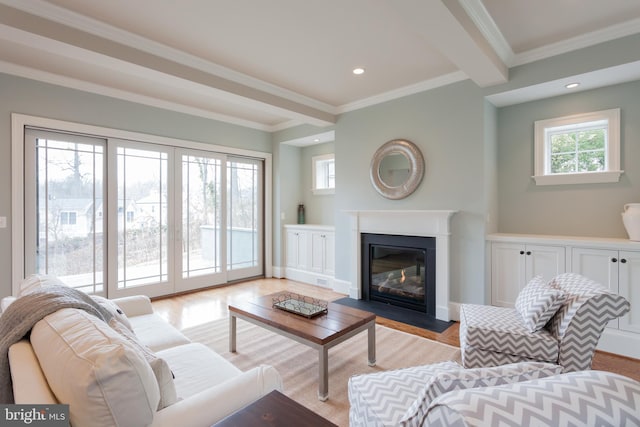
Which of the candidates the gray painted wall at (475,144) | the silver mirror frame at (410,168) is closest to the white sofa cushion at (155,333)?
the gray painted wall at (475,144)

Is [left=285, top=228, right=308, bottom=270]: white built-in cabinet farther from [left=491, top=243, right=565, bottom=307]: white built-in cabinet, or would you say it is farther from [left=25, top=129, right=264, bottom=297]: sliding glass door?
[left=491, top=243, right=565, bottom=307]: white built-in cabinet

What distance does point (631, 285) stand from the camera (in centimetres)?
269

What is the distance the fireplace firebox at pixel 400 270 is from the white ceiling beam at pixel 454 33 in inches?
73.1

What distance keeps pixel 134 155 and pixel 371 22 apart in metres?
3.42

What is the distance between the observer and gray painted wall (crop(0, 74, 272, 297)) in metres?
3.23

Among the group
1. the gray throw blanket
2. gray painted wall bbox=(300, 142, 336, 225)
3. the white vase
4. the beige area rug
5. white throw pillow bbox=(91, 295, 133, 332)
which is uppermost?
gray painted wall bbox=(300, 142, 336, 225)

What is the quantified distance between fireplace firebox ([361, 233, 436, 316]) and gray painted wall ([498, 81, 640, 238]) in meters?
1.04

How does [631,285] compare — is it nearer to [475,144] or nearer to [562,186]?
[562,186]

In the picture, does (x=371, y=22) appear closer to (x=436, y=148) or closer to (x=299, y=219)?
(x=436, y=148)

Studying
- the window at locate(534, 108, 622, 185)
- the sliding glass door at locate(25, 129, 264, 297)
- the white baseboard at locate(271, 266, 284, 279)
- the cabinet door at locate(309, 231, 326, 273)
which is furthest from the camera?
the white baseboard at locate(271, 266, 284, 279)

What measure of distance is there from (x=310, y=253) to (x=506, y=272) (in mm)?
2930

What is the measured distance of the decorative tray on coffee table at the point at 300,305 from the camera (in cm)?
253

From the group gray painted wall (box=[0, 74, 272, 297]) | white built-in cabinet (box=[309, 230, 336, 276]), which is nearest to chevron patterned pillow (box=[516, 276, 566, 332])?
white built-in cabinet (box=[309, 230, 336, 276])

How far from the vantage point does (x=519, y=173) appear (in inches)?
146
